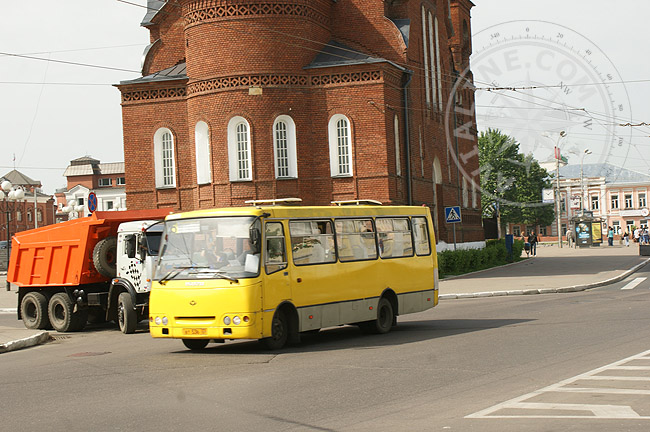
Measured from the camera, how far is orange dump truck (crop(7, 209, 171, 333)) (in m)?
20.0

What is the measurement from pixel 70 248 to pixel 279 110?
15.5m

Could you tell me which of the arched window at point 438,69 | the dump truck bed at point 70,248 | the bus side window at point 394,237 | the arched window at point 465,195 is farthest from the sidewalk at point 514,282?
Result: the arched window at point 438,69

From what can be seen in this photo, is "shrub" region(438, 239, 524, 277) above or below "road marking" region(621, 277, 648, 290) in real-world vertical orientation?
above

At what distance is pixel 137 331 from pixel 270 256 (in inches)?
296

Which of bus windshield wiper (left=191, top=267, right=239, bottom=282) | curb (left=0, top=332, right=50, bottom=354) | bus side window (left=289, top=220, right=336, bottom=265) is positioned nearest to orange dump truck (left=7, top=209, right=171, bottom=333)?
curb (left=0, top=332, right=50, bottom=354)

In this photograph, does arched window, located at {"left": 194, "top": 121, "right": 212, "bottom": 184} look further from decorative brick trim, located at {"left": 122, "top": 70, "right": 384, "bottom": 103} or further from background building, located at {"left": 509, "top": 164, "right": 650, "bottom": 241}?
background building, located at {"left": 509, "top": 164, "right": 650, "bottom": 241}

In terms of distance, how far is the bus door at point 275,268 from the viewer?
14.2 meters

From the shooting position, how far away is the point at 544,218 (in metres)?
106

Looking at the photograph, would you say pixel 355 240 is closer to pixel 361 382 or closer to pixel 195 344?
pixel 195 344

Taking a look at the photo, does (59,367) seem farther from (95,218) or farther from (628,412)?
(628,412)

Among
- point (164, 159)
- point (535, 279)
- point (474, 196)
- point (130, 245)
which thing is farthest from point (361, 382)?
point (474, 196)

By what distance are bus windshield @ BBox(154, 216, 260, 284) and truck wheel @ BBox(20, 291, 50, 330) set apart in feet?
27.8

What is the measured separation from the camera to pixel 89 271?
2084cm

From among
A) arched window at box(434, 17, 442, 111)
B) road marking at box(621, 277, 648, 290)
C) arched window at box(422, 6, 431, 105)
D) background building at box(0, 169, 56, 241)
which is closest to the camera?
road marking at box(621, 277, 648, 290)
